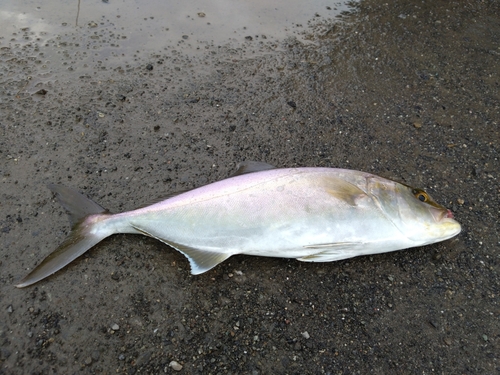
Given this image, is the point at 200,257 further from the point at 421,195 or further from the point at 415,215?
the point at 421,195

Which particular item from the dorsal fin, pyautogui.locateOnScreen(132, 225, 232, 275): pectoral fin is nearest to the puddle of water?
the dorsal fin

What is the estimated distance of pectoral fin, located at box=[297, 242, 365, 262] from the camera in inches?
87.4

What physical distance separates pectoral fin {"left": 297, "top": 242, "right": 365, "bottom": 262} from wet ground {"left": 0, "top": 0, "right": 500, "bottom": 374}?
0.13 meters

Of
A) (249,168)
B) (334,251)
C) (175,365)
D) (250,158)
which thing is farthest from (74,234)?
(334,251)

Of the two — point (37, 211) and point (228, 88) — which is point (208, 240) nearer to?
point (37, 211)

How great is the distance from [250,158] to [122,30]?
2317mm

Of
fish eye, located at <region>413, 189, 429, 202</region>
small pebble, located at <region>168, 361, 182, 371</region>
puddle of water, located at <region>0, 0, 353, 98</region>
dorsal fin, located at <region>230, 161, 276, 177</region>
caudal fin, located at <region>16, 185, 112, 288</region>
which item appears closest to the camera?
small pebble, located at <region>168, 361, 182, 371</region>

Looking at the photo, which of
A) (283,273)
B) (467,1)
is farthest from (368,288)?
(467,1)

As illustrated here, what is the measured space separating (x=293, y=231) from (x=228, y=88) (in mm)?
1816

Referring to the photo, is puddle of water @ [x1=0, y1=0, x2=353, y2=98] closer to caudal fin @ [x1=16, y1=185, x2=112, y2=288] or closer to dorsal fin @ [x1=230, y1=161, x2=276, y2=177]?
caudal fin @ [x1=16, y1=185, x2=112, y2=288]

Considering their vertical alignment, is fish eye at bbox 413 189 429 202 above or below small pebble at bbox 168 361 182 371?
above

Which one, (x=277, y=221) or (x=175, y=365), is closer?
(x=175, y=365)

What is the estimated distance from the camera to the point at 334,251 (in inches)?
88.7

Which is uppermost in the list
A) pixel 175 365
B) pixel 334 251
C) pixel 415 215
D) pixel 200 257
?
pixel 415 215
